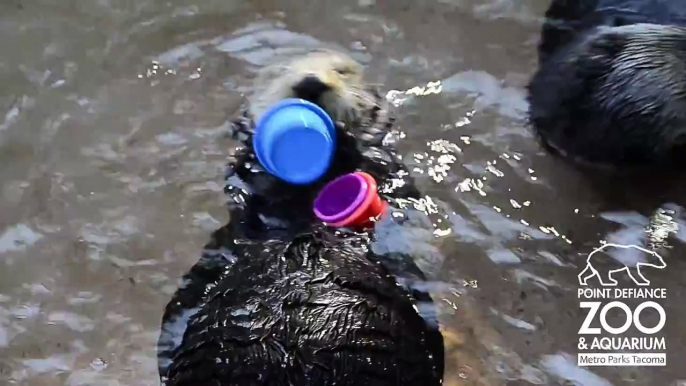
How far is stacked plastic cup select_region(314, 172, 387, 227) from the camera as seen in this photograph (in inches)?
57.9

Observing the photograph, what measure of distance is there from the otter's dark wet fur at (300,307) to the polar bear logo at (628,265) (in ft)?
1.42

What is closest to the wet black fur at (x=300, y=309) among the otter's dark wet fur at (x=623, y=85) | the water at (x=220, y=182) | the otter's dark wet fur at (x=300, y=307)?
the otter's dark wet fur at (x=300, y=307)

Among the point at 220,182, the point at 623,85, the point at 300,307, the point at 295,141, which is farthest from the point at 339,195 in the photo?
the point at 623,85

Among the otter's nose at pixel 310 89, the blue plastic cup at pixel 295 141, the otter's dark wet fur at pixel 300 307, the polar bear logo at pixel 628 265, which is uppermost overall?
the otter's nose at pixel 310 89

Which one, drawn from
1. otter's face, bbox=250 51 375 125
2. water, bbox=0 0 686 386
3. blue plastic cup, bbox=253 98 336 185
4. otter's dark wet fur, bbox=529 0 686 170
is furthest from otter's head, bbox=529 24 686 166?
blue plastic cup, bbox=253 98 336 185

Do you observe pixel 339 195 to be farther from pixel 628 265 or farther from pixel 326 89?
pixel 628 265

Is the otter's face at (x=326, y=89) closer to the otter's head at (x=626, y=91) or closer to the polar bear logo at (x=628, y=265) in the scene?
the otter's head at (x=626, y=91)

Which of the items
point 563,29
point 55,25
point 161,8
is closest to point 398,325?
point 563,29

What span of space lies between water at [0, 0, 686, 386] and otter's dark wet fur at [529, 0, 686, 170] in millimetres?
138

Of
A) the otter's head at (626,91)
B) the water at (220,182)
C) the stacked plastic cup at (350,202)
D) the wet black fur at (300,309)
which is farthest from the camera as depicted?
the water at (220,182)

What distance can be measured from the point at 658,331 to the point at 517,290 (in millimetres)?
307

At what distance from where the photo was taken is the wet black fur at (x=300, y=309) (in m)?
1.21

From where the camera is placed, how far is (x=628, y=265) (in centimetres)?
179

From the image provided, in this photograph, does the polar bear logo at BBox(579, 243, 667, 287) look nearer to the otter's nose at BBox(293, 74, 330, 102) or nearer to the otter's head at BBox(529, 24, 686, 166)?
the otter's head at BBox(529, 24, 686, 166)
